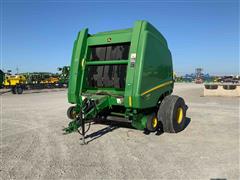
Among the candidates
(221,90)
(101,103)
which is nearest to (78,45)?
(101,103)

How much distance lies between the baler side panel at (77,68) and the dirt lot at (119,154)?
1.07m

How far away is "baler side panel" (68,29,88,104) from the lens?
6812 mm

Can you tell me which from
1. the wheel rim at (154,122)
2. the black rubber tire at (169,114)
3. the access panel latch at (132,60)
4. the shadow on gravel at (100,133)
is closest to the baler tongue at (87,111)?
the shadow on gravel at (100,133)

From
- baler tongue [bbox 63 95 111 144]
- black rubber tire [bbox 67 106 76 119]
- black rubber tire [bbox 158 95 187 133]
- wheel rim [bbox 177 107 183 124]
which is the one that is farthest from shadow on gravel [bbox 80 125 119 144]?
wheel rim [bbox 177 107 183 124]

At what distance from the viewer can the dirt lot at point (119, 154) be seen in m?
4.04

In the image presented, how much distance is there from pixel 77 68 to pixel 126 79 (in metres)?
1.61

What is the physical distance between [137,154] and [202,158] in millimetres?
1245

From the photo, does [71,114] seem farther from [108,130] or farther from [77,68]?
[77,68]

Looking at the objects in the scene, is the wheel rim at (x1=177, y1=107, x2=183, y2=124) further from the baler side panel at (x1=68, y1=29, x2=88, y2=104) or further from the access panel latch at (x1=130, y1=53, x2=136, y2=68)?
the baler side panel at (x1=68, y1=29, x2=88, y2=104)

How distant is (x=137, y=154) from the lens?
4.96 metres

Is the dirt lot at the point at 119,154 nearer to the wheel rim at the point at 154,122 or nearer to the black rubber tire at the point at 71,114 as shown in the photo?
the wheel rim at the point at 154,122

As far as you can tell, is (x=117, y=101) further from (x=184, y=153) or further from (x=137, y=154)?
(x=184, y=153)

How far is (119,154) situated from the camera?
4.97 metres

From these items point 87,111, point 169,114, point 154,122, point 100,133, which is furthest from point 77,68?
point 169,114
